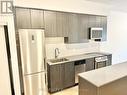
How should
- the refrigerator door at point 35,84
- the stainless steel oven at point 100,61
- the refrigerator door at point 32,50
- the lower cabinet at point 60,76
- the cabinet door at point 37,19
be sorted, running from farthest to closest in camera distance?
the stainless steel oven at point 100,61 < the lower cabinet at point 60,76 < the cabinet door at point 37,19 < the refrigerator door at point 35,84 < the refrigerator door at point 32,50

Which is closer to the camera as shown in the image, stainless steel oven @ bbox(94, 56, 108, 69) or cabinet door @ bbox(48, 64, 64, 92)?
cabinet door @ bbox(48, 64, 64, 92)

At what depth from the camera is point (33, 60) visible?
268 cm

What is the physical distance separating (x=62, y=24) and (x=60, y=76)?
1.56 meters

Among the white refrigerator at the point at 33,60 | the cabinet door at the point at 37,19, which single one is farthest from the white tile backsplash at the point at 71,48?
the white refrigerator at the point at 33,60

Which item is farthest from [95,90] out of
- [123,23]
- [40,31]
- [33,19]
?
[123,23]

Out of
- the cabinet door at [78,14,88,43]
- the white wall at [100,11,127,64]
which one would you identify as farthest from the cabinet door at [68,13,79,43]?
the white wall at [100,11,127,64]

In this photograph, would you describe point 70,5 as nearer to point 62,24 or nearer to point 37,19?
point 62,24

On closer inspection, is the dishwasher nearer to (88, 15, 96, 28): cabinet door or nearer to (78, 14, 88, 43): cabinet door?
(78, 14, 88, 43): cabinet door

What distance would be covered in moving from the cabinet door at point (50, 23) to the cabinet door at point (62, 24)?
139 mm

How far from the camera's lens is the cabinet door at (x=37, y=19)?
2980 millimetres

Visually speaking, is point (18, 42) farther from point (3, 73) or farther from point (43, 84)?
point (43, 84)

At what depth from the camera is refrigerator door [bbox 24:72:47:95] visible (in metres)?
2.70

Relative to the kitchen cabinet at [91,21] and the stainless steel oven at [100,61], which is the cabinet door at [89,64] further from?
the kitchen cabinet at [91,21]

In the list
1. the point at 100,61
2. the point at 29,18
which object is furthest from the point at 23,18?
the point at 100,61
